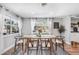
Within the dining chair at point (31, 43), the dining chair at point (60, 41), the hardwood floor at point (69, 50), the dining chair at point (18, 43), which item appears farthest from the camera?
the dining chair at point (31, 43)

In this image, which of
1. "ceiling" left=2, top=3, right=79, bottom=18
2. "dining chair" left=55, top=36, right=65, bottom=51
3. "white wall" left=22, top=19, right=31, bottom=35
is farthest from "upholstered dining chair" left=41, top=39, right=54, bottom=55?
"ceiling" left=2, top=3, right=79, bottom=18

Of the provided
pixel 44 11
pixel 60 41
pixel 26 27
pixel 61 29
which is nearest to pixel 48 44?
pixel 60 41

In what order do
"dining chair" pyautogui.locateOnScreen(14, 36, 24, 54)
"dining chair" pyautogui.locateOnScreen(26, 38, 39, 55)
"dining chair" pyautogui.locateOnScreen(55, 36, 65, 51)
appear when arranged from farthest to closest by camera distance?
"dining chair" pyautogui.locateOnScreen(26, 38, 39, 55) → "dining chair" pyautogui.locateOnScreen(55, 36, 65, 51) → "dining chair" pyautogui.locateOnScreen(14, 36, 24, 54)

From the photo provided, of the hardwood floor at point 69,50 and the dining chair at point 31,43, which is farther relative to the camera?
the dining chair at point 31,43

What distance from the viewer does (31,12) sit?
10.3 ft

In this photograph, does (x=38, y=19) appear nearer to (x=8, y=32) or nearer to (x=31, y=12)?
(x=31, y=12)

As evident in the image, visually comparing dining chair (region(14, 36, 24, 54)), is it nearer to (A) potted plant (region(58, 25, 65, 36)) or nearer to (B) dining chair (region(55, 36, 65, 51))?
(B) dining chair (region(55, 36, 65, 51))

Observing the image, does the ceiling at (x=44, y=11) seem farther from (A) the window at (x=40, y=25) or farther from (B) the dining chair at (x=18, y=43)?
(B) the dining chair at (x=18, y=43)

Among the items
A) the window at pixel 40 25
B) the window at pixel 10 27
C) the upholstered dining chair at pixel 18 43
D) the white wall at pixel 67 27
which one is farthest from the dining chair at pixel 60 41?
the window at pixel 10 27

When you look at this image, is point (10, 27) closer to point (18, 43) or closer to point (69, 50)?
point (18, 43)

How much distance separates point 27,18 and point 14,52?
2.64ft

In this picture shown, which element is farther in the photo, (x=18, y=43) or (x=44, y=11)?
(x=44, y=11)

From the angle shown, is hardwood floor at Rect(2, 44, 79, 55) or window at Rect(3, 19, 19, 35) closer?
hardwood floor at Rect(2, 44, 79, 55)
